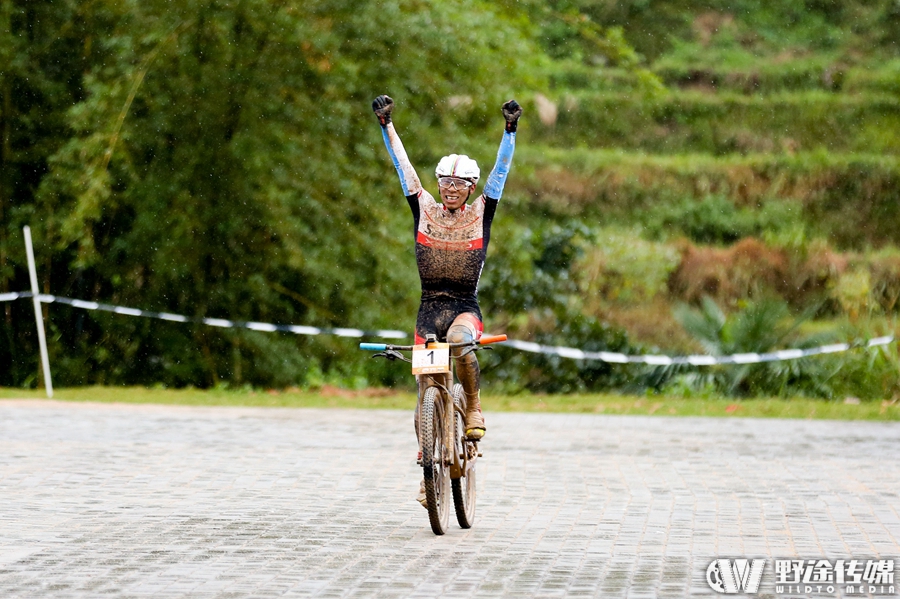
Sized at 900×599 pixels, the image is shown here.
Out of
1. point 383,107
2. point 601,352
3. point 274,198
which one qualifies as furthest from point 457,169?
point 601,352

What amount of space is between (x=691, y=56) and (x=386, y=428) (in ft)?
111

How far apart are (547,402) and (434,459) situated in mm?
10944

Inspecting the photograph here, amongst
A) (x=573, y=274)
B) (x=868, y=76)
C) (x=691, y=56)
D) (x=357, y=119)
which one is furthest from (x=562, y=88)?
(x=357, y=119)

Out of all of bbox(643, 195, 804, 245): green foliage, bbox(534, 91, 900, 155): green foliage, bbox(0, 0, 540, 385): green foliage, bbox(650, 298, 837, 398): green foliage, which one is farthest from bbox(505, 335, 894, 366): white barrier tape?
bbox(534, 91, 900, 155): green foliage

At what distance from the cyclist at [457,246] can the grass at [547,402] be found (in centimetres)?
896

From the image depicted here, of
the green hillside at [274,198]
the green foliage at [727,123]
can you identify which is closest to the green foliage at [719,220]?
the green foliage at [727,123]

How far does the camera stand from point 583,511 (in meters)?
10.0

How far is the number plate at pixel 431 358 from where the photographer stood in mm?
8898

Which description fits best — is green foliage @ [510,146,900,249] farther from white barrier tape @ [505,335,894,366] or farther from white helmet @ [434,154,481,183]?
white helmet @ [434,154,481,183]

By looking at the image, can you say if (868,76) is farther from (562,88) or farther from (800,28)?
(562,88)

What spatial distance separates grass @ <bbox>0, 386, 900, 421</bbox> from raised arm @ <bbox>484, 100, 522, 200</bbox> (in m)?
8.98

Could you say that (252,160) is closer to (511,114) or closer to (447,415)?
(511,114)

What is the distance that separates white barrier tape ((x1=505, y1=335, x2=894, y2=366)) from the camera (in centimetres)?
2047

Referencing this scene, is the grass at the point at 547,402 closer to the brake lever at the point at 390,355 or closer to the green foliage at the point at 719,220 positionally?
the brake lever at the point at 390,355
